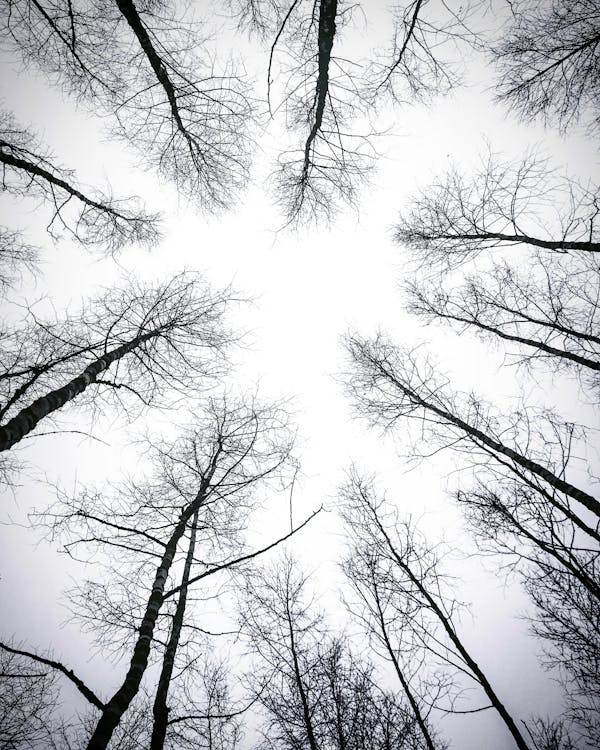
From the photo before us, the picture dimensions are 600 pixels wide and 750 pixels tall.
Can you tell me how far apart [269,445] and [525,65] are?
24.9 ft

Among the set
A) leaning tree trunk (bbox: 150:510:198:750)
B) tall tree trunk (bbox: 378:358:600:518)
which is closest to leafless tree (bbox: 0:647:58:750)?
leaning tree trunk (bbox: 150:510:198:750)

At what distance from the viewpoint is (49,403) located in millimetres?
3365

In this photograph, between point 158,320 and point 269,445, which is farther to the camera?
point 158,320

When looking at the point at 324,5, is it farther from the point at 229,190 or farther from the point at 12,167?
the point at 12,167

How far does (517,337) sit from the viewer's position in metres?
6.94

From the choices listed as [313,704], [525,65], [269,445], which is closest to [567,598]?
[313,704]

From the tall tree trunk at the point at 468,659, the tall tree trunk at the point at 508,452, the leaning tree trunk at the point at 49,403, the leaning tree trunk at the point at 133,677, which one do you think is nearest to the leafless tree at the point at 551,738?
the tall tree trunk at the point at 468,659

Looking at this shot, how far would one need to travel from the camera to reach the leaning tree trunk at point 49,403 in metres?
2.81

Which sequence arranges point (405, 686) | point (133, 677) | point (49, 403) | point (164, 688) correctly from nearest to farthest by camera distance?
point (133, 677) < point (49, 403) < point (164, 688) < point (405, 686)

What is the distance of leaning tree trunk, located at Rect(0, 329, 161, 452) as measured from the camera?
111 inches

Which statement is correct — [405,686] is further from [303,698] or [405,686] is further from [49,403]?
[49,403]

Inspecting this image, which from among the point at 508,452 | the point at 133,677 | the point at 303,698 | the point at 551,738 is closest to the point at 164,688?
the point at 133,677

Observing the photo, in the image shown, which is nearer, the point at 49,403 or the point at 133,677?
the point at 133,677

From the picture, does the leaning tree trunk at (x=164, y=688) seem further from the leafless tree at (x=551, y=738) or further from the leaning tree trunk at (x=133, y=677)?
the leafless tree at (x=551, y=738)
